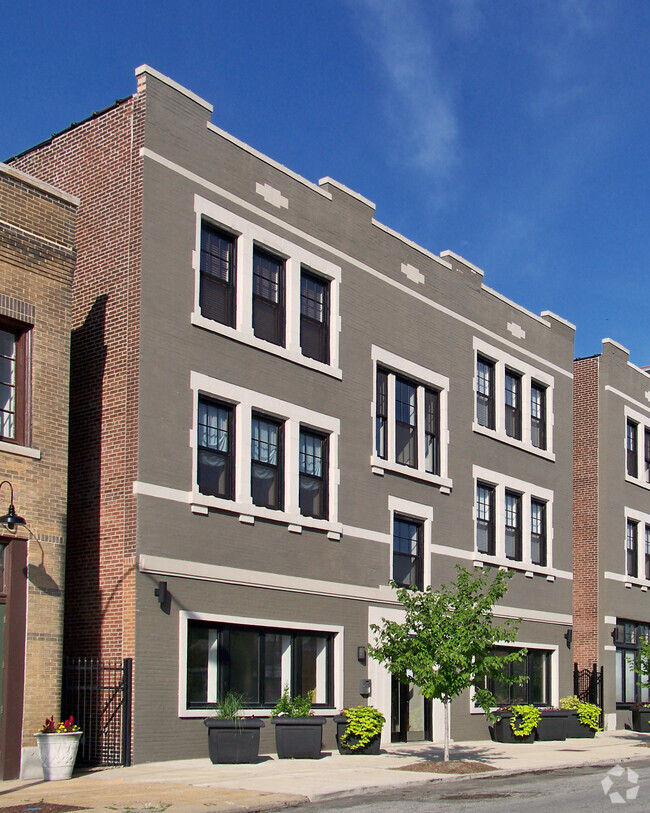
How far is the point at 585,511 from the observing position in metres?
37.3

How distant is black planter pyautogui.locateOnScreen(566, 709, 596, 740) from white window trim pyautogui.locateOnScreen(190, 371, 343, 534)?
10200 mm

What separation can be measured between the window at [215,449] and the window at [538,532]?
1329cm

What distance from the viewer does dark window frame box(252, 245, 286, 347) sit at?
23.7 metres

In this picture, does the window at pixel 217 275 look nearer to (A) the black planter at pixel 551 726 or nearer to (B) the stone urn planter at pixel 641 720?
(A) the black planter at pixel 551 726

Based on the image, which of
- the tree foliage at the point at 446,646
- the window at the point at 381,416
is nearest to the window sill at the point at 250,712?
the tree foliage at the point at 446,646

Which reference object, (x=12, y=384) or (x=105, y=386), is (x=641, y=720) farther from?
(x=12, y=384)

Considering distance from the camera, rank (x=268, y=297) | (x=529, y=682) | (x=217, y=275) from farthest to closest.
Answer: (x=529, y=682)
(x=268, y=297)
(x=217, y=275)

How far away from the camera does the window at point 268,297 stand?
23.7m

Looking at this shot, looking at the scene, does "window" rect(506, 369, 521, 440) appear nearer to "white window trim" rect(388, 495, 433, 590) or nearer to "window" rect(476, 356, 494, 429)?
"window" rect(476, 356, 494, 429)

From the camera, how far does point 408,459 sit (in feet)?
91.7

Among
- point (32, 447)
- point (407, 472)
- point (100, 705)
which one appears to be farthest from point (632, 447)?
point (32, 447)

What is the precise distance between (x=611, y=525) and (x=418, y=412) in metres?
12.3

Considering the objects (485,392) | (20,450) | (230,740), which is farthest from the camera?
(485,392)

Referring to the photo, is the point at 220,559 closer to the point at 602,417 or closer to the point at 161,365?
the point at 161,365
